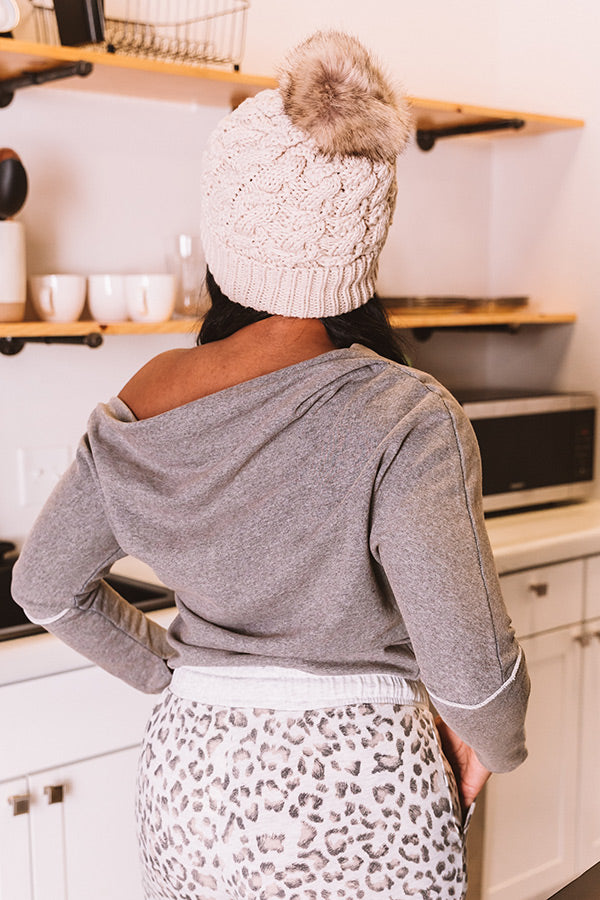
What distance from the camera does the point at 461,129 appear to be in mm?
2523

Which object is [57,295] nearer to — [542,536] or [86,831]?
[86,831]

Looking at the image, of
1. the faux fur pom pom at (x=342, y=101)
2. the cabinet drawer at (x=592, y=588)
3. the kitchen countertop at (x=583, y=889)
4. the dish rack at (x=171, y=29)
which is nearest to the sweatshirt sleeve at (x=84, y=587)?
the faux fur pom pom at (x=342, y=101)

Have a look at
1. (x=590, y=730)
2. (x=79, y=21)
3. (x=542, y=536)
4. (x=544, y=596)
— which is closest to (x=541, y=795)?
(x=590, y=730)

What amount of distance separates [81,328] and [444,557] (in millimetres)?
1058

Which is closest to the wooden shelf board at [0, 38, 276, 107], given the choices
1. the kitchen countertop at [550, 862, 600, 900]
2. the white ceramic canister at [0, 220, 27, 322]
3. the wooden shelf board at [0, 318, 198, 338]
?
the white ceramic canister at [0, 220, 27, 322]

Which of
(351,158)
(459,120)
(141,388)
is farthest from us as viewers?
(459,120)

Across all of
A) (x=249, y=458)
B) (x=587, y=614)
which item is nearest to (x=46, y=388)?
(x=249, y=458)

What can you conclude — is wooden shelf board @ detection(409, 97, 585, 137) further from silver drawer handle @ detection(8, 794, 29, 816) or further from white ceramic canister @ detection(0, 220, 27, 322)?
silver drawer handle @ detection(8, 794, 29, 816)

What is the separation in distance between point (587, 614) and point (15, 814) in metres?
1.35

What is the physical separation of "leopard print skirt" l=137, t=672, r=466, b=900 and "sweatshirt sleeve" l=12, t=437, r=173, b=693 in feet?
0.68

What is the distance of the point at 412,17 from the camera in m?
2.51

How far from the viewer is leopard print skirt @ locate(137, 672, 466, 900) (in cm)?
96

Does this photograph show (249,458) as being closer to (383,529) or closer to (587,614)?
(383,529)

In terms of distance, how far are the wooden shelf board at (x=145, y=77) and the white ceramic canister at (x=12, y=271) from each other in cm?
28
